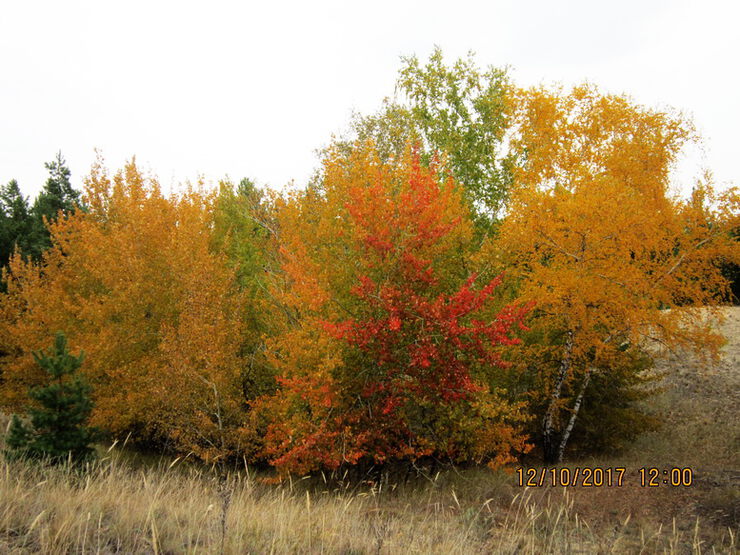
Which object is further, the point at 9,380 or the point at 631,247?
the point at 9,380

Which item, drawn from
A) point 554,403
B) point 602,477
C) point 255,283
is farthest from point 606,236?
point 255,283

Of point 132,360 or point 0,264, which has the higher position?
point 0,264

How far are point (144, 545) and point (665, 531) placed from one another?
9.43 meters

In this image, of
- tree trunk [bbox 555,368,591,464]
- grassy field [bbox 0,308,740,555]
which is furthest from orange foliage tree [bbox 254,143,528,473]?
tree trunk [bbox 555,368,591,464]

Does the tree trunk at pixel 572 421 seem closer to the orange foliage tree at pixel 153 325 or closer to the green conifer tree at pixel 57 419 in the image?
the orange foliage tree at pixel 153 325

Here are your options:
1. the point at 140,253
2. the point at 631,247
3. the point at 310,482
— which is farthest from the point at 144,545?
the point at 140,253

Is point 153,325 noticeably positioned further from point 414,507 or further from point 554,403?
point 554,403

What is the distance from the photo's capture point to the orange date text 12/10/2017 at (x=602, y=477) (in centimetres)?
1166

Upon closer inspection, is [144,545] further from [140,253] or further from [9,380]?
[9,380]

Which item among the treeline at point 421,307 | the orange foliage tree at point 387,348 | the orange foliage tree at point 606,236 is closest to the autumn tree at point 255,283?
the treeline at point 421,307

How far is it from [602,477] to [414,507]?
514 cm

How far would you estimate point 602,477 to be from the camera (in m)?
12.2

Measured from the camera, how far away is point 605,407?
14695 mm

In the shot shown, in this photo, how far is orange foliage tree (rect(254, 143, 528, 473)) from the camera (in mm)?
10500
